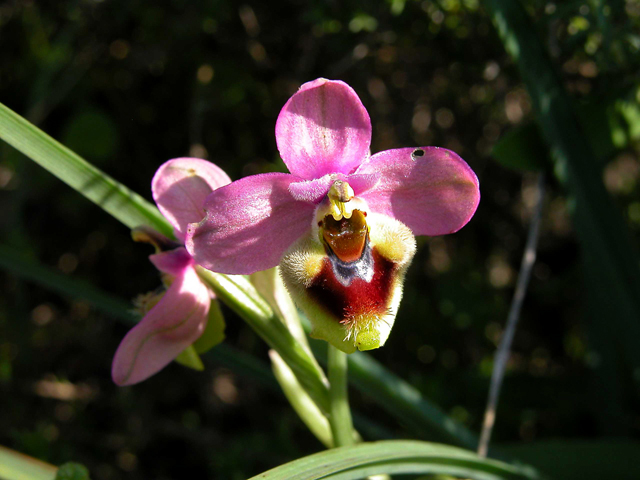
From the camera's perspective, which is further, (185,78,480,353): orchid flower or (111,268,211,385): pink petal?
(111,268,211,385): pink petal

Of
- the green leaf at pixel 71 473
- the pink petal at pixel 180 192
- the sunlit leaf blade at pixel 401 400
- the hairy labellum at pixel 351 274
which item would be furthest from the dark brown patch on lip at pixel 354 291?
the green leaf at pixel 71 473

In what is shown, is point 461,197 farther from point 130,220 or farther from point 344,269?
point 130,220

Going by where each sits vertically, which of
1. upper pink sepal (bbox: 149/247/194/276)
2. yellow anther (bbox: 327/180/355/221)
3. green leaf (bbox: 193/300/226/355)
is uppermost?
yellow anther (bbox: 327/180/355/221)

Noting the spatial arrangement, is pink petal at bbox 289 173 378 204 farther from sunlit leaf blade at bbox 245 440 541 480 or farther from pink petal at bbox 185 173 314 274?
sunlit leaf blade at bbox 245 440 541 480

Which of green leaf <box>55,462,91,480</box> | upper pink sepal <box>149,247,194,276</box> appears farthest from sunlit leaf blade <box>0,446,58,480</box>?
upper pink sepal <box>149,247,194,276</box>

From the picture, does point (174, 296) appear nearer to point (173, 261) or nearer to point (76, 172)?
point (173, 261)

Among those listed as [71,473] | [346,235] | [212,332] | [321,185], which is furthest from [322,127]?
[71,473]
